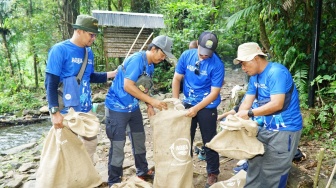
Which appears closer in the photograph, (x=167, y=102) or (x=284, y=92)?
(x=284, y=92)

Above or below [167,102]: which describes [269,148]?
below

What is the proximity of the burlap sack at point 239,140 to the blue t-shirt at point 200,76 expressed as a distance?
2.18ft

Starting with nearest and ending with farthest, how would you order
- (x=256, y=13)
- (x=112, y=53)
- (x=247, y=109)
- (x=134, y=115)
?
(x=247, y=109)
(x=134, y=115)
(x=256, y=13)
(x=112, y=53)

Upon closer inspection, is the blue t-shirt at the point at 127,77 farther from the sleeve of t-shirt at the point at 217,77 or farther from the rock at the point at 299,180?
the rock at the point at 299,180

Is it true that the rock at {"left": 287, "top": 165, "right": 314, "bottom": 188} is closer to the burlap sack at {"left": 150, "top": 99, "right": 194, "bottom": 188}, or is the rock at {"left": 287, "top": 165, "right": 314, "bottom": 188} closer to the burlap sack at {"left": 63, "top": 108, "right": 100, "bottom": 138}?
the burlap sack at {"left": 150, "top": 99, "right": 194, "bottom": 188}

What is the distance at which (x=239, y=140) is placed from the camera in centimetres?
272

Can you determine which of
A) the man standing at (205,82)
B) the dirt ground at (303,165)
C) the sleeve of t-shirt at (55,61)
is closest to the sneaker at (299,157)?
the dirt ground at (303,165)

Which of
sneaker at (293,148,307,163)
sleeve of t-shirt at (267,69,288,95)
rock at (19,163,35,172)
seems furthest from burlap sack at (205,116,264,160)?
rock at (19,163,35,172)

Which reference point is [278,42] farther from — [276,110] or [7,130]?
[7,130]

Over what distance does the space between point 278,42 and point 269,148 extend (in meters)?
3.68

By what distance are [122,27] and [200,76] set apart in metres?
8.90

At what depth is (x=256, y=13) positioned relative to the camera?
6.35 m

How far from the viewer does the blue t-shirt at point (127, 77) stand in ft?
10.1

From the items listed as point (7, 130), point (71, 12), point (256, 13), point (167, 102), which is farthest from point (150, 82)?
point (71, 12)
